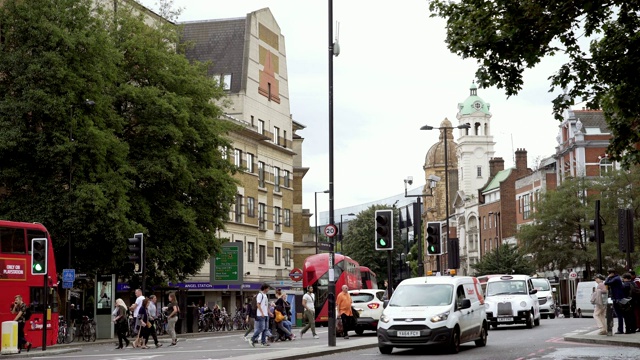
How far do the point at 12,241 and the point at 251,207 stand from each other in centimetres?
3915

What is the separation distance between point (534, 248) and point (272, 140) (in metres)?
21.0

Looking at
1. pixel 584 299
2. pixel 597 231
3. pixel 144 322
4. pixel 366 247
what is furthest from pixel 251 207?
pixel 366 247

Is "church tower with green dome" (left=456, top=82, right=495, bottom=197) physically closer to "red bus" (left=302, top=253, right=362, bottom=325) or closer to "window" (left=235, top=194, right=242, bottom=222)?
"window" (left=235, top=194, right=242, bottom=222)

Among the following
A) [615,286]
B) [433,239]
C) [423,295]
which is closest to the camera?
[423,295]

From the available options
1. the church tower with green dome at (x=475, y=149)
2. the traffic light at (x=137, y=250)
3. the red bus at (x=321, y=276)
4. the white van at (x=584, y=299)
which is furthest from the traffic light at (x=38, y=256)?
the church tower with green dome at (x=475, y=149)

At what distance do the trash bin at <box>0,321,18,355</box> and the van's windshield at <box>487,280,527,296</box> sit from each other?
18.0 m

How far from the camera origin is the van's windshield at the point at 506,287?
130 ft

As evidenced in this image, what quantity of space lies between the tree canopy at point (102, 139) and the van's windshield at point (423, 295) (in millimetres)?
19150

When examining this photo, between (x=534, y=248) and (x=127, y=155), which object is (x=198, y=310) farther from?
(x=534, y=248)

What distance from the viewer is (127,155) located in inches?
1791

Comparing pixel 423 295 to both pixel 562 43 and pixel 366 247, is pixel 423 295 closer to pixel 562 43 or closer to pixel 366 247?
pixel 562 43

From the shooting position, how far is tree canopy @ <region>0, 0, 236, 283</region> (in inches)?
1629

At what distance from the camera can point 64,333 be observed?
4241 centimetres

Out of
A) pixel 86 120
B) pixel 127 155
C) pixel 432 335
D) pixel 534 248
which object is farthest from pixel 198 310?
pixel 432 335
